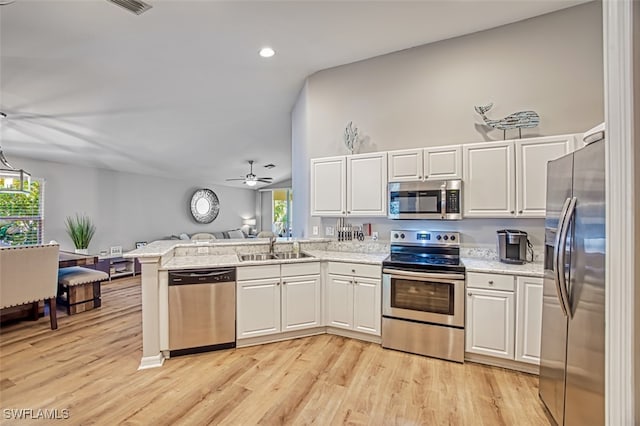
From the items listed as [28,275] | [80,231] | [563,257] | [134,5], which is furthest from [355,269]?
[80,231]

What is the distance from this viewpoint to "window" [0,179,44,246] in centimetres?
546

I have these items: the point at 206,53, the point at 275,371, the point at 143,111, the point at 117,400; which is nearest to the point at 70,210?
the point at 143,111

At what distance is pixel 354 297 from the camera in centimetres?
330

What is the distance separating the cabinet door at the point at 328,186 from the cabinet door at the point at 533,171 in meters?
1.81

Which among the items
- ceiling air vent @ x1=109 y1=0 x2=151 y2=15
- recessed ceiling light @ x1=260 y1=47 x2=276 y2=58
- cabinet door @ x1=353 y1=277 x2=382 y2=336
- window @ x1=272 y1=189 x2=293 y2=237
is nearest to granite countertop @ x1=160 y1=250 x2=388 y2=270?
cabinet door @ x1=353 y1=277 x2=382 y2=336

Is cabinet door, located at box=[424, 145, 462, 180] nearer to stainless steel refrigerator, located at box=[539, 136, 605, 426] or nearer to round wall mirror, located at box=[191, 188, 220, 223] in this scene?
stainless steel refrigerator, located at box=[539, 136, 605, 426]

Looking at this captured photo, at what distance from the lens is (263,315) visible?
3176 millimetres

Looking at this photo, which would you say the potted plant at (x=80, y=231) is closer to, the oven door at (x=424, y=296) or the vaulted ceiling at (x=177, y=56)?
the vaulted ceiling at (x=177, y=56)

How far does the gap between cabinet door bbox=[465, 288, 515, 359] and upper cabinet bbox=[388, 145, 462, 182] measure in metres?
1.22

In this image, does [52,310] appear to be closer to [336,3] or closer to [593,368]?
[336,3]

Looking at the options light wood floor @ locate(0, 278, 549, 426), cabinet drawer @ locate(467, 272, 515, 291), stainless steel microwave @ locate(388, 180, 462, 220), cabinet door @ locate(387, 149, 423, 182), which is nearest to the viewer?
light wood floor @ locate(0, 278, 549, 426)

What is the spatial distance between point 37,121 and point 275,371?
503 cm

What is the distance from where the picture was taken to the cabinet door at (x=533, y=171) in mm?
2762

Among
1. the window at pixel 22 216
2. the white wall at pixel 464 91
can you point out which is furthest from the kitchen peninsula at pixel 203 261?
the window at pixel 22 216
